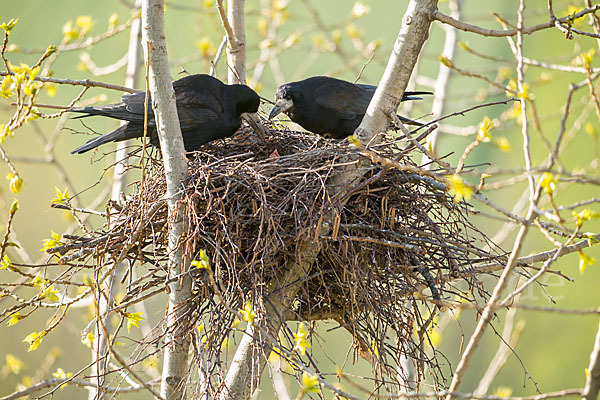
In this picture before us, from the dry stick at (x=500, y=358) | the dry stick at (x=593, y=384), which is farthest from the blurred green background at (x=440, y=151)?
the dry stick at (x=593, y=384)

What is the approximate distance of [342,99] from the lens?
11.9 ft

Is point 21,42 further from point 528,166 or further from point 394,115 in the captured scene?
point 528,166

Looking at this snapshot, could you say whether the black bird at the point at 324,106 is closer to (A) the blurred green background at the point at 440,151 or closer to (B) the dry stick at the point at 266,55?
(B) the dry stick at the point at 266,55

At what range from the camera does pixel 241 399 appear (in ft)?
8.27

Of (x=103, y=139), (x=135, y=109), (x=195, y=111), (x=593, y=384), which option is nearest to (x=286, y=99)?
(x=195, y=111)

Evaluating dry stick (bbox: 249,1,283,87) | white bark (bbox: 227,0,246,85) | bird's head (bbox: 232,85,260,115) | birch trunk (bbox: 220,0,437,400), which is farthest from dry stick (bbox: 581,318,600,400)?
dry stick (bbox: 249,1,283,87)

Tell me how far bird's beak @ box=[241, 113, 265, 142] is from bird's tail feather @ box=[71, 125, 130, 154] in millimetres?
602

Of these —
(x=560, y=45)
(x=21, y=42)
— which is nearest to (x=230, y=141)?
(x=21, y=42)

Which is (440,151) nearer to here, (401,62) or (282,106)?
(282,106)

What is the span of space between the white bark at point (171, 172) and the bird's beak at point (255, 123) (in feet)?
3.16

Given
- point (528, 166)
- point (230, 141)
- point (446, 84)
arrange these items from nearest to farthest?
point (528, 166)
point (230, 141)
point (446, 84)

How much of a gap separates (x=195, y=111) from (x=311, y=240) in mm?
1188

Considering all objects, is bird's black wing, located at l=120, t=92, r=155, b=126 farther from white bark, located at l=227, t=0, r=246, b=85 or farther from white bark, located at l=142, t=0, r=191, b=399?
white bark, located at l=142, t=0, r=191, b=399

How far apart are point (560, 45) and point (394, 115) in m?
7.09
